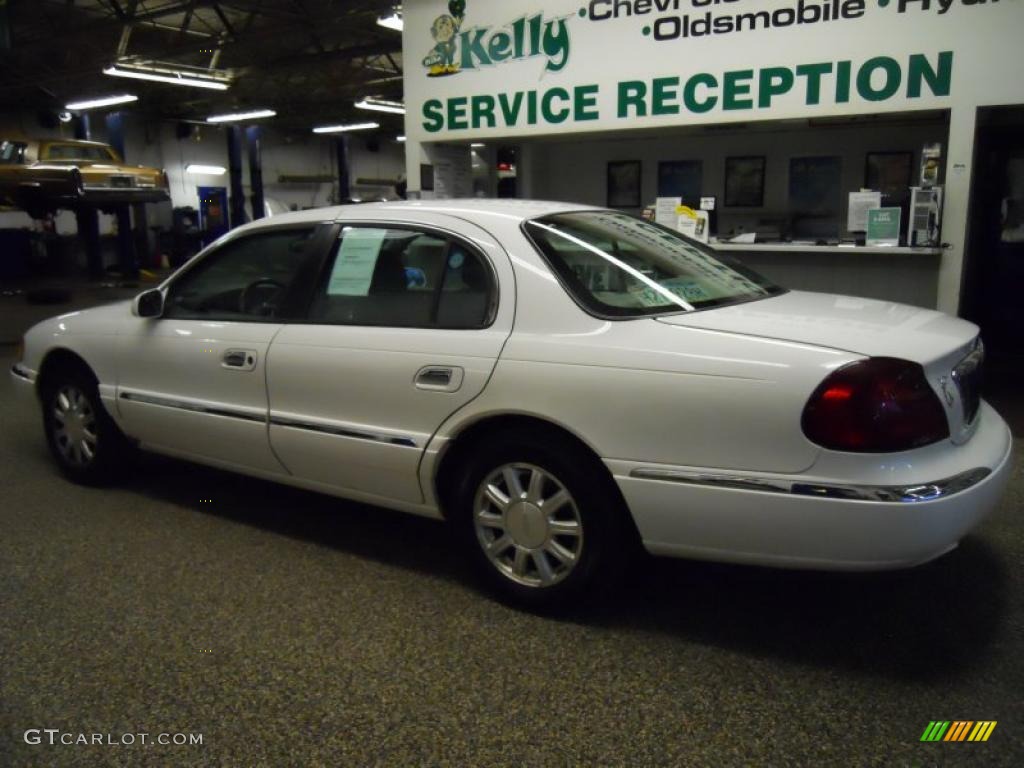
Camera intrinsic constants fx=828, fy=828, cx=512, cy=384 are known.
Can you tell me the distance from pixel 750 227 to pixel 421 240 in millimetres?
5220

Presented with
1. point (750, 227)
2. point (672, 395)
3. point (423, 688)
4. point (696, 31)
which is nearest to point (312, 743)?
point (423, 688)

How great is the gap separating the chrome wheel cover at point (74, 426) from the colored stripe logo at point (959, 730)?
3870mm

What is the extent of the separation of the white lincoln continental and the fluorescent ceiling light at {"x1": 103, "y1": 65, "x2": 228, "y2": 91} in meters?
10.9

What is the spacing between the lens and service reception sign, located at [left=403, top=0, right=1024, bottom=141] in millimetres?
5566

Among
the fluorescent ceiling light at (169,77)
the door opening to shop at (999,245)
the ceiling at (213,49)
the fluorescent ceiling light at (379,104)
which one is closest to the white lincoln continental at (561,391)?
the door opening to shop at (999,245)

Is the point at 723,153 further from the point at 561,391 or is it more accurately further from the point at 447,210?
the point at 561,391

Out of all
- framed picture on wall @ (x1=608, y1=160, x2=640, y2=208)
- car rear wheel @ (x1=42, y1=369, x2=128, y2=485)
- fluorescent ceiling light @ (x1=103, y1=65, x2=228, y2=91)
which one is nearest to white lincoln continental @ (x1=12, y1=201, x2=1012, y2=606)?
car rear wheel @ (x1=42, y1=369, x2=128, y2=485)

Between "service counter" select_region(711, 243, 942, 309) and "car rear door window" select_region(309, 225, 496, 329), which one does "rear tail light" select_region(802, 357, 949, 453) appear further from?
"service counter" select_region(711, 243, 942, 309)

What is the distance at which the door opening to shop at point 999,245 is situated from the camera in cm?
734

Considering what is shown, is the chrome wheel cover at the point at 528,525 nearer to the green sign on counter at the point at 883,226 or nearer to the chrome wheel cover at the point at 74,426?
the chrome wheel cover at the point at 74,426

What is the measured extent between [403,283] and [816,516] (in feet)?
5.67

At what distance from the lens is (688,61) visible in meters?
6.48

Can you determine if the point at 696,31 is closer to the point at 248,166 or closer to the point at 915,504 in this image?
the point at 915,504

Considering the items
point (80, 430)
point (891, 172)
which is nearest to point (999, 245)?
point (891, 172)
